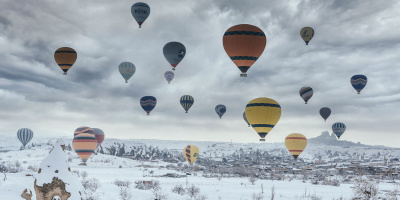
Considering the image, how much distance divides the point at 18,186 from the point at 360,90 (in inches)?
2245

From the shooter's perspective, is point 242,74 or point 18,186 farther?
point 242,74

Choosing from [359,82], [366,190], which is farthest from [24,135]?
[366,190]

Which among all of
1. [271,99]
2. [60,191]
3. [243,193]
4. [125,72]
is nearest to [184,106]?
[125,72]

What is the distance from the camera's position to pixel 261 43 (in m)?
40.2

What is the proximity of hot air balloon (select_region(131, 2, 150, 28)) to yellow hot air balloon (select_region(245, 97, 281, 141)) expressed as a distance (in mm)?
20128

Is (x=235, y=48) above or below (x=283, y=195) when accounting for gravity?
above

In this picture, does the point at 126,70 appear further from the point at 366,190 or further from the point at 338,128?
the point at 338,128

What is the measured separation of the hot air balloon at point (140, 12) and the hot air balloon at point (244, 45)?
17768 millimetres

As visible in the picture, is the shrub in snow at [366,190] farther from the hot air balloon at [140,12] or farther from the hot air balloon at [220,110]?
the hot air balloon at [220,110]

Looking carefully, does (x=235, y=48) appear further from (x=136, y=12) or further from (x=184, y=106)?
(x=184, y=106)

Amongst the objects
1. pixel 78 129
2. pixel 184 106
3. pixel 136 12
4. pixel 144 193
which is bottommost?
pixel 144 193

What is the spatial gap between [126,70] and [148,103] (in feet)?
26.0

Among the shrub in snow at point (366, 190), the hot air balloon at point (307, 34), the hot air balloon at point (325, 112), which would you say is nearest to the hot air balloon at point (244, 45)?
the shrub in snow at point (366, 190)

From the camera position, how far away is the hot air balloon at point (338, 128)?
9281 cm
